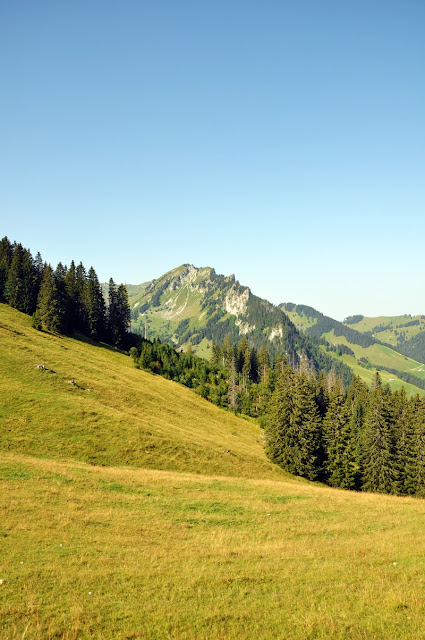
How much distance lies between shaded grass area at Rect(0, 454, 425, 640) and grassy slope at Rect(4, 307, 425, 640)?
0.07 metres

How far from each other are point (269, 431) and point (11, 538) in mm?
58552

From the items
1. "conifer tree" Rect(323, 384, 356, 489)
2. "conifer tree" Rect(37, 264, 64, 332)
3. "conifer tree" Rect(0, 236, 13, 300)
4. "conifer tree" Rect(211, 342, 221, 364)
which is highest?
"conifer tree" Rect(0, 236, 13, 300)

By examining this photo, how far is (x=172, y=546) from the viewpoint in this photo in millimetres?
18266

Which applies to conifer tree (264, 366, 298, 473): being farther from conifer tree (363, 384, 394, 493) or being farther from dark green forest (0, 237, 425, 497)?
conifer tree (363, 384, 394, 493)

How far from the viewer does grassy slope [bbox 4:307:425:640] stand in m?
11.3

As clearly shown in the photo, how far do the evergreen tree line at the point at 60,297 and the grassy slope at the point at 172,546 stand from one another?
4842 cm

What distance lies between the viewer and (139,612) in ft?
38.5

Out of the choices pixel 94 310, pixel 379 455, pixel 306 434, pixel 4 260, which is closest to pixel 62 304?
pixel 94 310

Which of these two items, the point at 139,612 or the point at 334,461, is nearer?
the point at 139,612

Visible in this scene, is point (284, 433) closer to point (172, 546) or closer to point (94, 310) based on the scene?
point (172, 546)

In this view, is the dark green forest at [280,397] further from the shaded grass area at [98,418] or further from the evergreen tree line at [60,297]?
the shaded grass area at [98,418]

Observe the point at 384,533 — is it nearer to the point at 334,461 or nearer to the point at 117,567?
the point at 117,567

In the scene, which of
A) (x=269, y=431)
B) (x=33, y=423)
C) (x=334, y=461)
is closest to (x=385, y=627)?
(x=33, y=423)

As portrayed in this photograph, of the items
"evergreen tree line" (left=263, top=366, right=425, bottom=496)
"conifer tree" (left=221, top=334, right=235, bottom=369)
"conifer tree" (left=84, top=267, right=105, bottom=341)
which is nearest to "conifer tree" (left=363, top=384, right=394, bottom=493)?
"evergreen tree line" (left=263, top=366, right=425, bottom=496)
